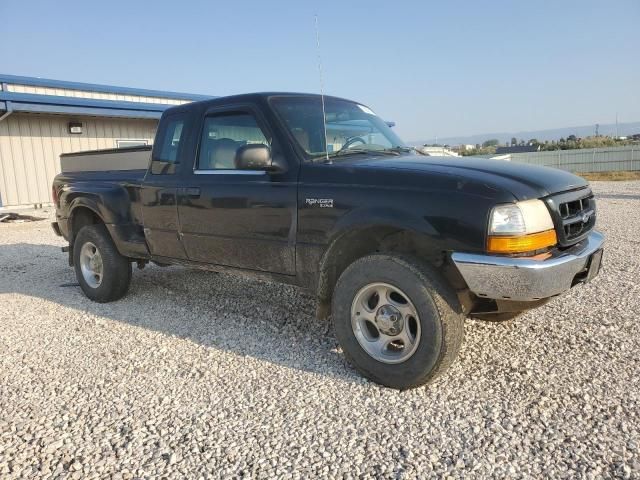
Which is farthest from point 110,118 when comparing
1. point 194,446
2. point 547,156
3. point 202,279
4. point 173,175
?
point 547,156

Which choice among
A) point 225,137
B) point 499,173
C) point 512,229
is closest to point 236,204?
point 225,137

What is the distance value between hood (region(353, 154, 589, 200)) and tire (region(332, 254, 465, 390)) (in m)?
0.62

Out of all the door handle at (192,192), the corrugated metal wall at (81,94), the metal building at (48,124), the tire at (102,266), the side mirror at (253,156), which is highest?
the corrugated metal wall at (81,94)

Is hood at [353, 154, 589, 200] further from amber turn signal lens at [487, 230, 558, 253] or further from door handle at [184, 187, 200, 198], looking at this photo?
door handle at [184, 187, 200, 198]

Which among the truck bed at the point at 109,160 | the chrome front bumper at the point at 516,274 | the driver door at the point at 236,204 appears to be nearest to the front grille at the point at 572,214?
the chrome front bumper at the point at 516,274

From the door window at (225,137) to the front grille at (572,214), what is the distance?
2189mm

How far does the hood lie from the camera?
116 inches

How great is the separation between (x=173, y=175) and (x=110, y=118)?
40.7ft

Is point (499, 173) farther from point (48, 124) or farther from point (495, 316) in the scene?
point (48, 124)

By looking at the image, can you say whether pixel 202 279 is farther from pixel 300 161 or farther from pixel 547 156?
pixel 547 156

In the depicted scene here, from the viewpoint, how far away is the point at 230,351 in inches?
156

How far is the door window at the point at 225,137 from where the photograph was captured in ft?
13.3

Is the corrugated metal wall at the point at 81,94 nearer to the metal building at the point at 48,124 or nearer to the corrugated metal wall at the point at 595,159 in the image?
the metal building at the point at 48,124

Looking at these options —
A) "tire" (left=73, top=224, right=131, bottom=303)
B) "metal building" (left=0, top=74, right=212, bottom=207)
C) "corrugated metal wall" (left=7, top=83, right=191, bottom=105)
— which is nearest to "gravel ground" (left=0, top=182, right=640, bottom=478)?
"tire" (left=73, top=224, right=131, bottom=303)
